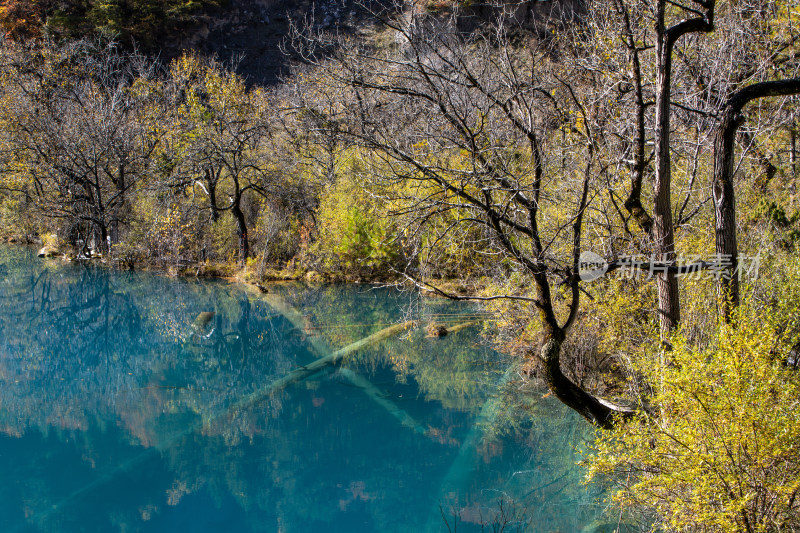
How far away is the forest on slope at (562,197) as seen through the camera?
4.04 m

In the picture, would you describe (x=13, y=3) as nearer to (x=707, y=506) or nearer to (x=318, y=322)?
(x=318, y=322)

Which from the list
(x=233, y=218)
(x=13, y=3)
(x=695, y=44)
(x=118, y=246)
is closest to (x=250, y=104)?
(x=233, y=218)

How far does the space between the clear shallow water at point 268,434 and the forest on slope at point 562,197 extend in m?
1.10

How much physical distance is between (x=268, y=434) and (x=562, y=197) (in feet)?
16.9

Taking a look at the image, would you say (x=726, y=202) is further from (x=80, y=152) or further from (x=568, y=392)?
(x=80, y=152)

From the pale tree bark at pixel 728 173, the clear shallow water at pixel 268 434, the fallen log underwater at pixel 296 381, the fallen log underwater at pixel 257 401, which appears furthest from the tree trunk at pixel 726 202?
the fallen log underwater at pixel 257 401

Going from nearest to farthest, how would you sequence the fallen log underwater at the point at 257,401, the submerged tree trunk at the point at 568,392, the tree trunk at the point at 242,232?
1. the submerged tree trunk at the point at 568,392
2. the fallen log underwater at the point at 257,401
3. the tree trunk at the point at 242,232

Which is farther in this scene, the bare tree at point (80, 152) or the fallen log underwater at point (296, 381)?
the bare tree at point (80, 152)

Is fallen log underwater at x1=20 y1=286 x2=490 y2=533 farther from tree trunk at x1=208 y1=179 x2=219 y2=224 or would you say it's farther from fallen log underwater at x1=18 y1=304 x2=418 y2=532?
tree trunk at x1=208 y1=179 x2=219 y2=224

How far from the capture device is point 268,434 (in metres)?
7.97

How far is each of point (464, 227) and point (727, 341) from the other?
10.3 ft

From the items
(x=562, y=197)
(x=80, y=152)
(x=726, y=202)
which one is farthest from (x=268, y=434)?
(x=80, y=152)

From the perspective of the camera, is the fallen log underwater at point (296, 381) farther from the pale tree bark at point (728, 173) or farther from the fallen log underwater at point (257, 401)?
the pale tree bark at point (728, 173)

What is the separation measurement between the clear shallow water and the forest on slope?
1.10 meters
